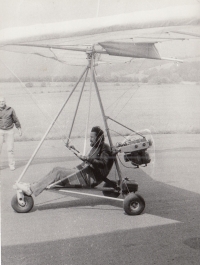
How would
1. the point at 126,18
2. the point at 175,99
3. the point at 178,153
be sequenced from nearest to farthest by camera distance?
the point at 126,18 → the point at 178,153 → the point at 175,99

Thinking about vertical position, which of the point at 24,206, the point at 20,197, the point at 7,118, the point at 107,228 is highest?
the point at 7,118

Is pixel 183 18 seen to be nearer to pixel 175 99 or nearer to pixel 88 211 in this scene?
pixel 88 211

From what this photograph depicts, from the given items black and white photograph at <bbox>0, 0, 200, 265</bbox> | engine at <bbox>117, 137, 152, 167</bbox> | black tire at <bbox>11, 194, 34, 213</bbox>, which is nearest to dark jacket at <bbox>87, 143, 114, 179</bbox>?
black and white photograph at <bbox>0, 0, 200, 265</bbox>

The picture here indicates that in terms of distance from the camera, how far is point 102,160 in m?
5.72

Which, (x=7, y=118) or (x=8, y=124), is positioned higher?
(x=7, y=118)

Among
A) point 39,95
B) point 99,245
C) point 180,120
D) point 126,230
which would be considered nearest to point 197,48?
point 126,230

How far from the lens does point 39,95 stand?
58.1 ft

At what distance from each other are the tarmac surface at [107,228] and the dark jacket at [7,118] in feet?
3.68

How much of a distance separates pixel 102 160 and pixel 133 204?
691 millimetres

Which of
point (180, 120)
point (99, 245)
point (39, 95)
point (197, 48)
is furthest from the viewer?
point (39, 95)

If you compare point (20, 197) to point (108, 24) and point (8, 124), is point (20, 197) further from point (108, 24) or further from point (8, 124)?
point (8, 124)

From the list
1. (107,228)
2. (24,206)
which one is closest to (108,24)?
(107,228)

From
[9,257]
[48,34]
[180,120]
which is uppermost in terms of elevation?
[48,34]

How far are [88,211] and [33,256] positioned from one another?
5.08 feet
